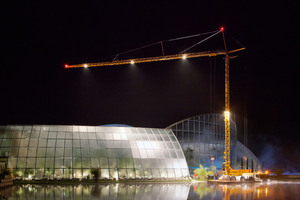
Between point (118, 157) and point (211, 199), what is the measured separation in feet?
96.5

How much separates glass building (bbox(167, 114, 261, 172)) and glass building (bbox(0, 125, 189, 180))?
3938 mm

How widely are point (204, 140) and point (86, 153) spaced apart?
2409 cm

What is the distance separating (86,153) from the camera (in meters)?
53.4

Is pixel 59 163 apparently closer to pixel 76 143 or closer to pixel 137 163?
pixel 76 143

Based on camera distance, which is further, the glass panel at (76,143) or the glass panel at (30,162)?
the glass panel at (76,143)

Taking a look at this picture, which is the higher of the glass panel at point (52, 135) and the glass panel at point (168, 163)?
the glass panel at point (52, 135)

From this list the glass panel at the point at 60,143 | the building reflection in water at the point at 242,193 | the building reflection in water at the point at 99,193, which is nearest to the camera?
the building reflection in water at the point at 99,193

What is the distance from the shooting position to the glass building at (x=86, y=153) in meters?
50.8

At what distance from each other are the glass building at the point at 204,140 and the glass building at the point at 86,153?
3938 mm

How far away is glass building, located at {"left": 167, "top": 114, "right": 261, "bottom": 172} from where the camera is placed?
6331 centimetres

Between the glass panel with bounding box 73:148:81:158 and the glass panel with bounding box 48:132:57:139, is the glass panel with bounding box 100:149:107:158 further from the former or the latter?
the glass panel with bounding box 48:132:57:139

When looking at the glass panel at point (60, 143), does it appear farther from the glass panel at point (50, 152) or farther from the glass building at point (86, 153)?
the glass panel at point (50, 152)

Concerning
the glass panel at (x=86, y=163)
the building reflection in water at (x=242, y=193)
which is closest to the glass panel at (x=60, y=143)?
the glass panel at (x=86, y=163)

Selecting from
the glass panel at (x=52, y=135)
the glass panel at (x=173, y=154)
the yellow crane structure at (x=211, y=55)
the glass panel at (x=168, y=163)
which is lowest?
the glass panel at (x=168, y=163)
